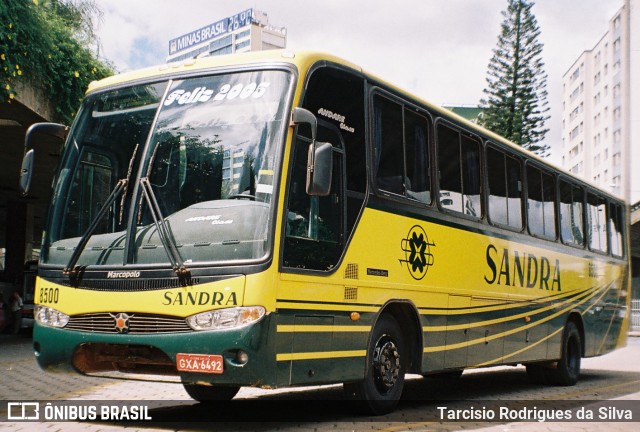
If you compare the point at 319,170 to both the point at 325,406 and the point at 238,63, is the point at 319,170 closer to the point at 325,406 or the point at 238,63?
the point at 238,63

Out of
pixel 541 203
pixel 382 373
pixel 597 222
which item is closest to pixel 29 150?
pixel 382 373

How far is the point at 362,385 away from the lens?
8.65 meters

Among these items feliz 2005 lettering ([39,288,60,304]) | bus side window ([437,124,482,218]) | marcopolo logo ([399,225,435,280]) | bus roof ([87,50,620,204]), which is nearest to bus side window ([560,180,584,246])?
bus side window ([437,124,482,218])

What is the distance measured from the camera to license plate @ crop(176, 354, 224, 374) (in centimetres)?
709

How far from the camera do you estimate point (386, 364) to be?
905cm

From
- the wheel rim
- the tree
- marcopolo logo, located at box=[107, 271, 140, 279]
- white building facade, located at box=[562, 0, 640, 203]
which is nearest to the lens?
marcopolo logo, located at box=[107, 271, 140, 279]

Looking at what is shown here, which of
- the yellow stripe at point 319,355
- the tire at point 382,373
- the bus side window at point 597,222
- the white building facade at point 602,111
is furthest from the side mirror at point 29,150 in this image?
the white building facade at point 602,111

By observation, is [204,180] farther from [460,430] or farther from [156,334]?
[460,430]

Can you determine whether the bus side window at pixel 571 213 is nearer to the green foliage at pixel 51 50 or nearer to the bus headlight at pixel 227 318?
the bus headlight at pixel 227 318

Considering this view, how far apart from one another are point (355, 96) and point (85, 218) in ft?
9.67

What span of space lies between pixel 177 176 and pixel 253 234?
102 cm

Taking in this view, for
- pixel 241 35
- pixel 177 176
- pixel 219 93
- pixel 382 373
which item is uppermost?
pixel 241 35

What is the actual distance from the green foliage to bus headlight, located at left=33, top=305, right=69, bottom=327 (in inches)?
348

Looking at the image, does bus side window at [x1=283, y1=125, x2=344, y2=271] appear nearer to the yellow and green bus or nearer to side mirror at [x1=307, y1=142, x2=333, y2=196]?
the yellow and green bus
